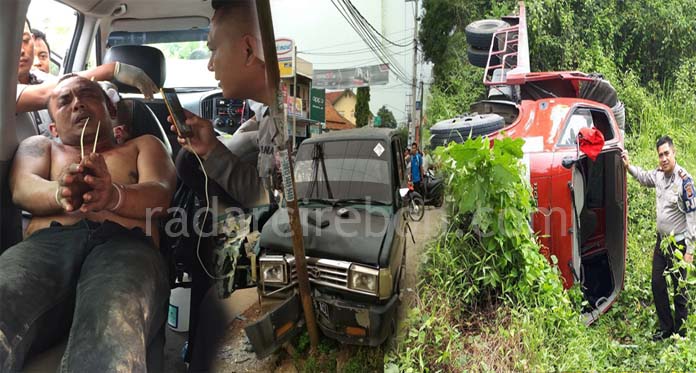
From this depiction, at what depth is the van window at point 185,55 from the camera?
A: 3.05 feet

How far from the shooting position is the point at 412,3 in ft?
3.52

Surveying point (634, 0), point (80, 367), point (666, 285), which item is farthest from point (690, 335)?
point (80, 367)

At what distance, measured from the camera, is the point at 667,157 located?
8.46ft

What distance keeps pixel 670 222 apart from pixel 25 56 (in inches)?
127

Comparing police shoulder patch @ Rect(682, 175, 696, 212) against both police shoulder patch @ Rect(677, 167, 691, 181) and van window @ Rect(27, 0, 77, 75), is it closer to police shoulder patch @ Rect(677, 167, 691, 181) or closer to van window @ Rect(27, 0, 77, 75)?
police shoulder patch @ Rect(677, 167, 691, 181)

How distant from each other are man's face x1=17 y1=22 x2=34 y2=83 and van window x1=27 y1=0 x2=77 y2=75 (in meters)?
0.03

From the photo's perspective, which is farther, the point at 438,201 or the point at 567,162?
the point at 567,162

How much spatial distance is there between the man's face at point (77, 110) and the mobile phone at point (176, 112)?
0.41 ft

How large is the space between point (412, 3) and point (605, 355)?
232 cm

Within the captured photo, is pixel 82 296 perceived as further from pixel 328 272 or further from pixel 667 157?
pixel 667 157

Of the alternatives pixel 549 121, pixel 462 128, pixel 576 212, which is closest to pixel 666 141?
pixel 576 212

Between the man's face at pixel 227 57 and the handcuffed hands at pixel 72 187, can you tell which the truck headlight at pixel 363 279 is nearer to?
the man's face at pixel 227 57

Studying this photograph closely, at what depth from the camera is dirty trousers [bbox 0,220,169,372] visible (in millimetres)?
858

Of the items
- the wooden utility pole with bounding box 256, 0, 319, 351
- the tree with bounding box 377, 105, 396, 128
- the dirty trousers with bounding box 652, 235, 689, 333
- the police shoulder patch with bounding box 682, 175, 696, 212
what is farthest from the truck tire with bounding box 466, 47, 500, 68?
the dirty trousers with bounding box 652, 235, 689, 333
